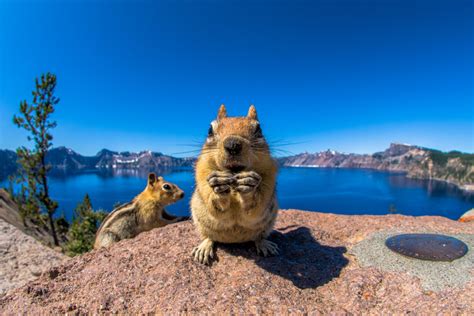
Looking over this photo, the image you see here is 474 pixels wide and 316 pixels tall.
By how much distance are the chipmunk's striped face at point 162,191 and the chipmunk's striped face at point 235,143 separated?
16.8 ft

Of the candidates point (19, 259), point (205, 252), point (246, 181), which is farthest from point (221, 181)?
point (19, 259)

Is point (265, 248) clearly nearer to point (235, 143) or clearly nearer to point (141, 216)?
point (235, 143)

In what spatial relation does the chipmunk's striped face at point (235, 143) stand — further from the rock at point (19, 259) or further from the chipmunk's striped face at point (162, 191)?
the rock at point (19, 259)

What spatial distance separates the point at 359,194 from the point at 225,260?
8886 cm

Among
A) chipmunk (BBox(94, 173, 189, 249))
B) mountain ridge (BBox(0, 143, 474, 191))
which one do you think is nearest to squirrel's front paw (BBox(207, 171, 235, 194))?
chipmunk (BBox(94, 173, 189, 249))

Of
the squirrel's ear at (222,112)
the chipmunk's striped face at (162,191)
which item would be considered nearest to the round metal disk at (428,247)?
the squirrel's ear at (222,112)

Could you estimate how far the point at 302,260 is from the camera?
459 cm

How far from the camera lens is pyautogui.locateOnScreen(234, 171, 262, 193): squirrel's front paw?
9.76 feet

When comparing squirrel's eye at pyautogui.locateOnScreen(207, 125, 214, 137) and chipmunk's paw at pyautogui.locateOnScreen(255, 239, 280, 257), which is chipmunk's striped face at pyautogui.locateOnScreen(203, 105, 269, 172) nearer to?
squirrel's eye at pyautogui.locateOnScreen(207, 125, 214, 137)

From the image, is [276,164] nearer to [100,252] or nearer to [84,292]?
[84,292]

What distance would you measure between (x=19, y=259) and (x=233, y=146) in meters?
7.69

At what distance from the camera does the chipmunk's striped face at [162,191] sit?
8234 mm

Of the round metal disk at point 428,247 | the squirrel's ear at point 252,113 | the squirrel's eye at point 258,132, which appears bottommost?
A: the round metal disk at point 428,247

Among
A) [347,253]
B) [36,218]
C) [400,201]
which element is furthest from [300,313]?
[400,201]
